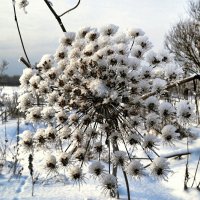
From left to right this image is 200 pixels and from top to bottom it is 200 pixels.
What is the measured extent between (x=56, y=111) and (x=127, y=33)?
2.41 feet

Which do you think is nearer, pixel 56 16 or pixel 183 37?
pixel 56 16

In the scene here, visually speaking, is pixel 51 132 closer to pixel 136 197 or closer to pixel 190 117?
pixel 190 117

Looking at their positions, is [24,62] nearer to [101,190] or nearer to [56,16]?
[56,16]

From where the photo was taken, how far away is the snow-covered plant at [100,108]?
5.77 ft

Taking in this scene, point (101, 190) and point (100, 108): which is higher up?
point (100, 108)

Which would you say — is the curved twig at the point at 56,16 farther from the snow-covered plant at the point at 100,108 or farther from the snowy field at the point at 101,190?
the snowy field at the point at 101,190

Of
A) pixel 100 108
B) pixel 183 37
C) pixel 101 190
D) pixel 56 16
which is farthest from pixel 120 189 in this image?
pixel 183 37

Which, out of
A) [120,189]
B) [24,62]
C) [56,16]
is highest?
[56,16]

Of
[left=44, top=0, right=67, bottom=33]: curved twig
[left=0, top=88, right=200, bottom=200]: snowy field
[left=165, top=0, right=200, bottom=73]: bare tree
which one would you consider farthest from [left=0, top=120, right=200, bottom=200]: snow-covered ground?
[left=165, top=0, right=200, bottom=73]: bare tree

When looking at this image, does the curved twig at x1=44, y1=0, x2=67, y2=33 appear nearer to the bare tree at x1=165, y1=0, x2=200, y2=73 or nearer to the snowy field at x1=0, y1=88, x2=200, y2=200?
the snowy field at x1=0, y1=88, x2=200, y2=200

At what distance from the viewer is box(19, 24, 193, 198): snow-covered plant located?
1.76m

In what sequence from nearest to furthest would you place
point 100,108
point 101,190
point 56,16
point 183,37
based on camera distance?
point 100,108
point 56,16
point 101,190
point 183,37

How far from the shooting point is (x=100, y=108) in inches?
72.3

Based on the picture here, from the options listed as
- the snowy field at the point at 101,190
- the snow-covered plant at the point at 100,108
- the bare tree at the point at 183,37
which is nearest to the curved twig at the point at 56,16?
the snow-covered plant at the point at 100,108
